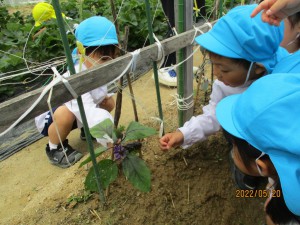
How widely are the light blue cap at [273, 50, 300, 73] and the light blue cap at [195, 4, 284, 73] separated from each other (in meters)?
0.04

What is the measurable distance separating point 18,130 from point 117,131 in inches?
67.1

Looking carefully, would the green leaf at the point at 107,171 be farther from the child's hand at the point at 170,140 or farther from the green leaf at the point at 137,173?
the child's hand at the point at 170,140

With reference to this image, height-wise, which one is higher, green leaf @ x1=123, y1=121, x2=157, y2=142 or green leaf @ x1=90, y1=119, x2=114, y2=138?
green leaf @ x1=90, y1=119, x2=114, y2=138

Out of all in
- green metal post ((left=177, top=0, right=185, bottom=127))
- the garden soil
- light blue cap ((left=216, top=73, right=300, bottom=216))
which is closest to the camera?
light blue cap ((left=216, top=73, right=300, bottom=216))

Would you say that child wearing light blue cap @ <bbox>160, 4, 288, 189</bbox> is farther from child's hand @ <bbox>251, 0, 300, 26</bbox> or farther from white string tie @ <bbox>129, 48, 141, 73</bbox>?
white string tie @ <bbox>129, 48, 141, 73</bbox>

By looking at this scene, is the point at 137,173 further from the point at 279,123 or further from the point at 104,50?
the point at 104,50

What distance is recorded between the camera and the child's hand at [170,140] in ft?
4.25

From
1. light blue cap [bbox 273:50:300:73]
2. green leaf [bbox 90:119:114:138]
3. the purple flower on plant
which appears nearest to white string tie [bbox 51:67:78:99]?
green leaf [bbox 90:119:114:138]

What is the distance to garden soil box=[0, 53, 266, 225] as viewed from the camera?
1.23m

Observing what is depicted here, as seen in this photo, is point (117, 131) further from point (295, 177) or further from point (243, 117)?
point (295, 177)

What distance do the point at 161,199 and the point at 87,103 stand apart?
1.99ft

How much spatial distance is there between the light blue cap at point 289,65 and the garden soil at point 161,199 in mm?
603

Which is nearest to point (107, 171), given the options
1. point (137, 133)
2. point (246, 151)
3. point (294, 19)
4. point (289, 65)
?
point (137, 133)
